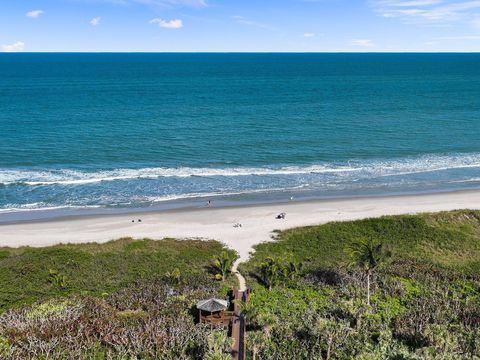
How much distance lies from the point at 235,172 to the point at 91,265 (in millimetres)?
30563

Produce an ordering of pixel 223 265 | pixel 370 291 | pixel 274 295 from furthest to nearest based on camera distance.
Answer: pixel 223 265 → pixel 370 291 → pixel 274 295

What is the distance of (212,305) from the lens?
1190 inches

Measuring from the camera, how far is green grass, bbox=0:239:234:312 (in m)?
34.9

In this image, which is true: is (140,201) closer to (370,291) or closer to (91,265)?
(91,265)

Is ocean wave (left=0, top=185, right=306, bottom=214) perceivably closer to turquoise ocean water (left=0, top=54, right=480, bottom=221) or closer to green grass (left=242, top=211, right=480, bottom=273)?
turquoise ocean water (left=0, top=54, right=480, bottom=221)

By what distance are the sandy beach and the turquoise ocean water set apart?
339 cm

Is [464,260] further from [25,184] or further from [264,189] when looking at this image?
[25,184]

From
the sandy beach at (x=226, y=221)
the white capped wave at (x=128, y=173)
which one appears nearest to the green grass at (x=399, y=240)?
the sandy beach at (x=226, y=221)

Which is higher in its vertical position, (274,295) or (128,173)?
(128,173)

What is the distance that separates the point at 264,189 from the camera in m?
59.8

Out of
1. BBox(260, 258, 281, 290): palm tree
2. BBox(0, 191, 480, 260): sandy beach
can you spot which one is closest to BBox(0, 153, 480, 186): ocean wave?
BBox(0, 191, 480, 260): sandy beach

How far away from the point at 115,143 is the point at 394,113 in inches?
2368

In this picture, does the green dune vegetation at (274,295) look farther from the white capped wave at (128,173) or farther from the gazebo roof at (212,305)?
the white capped wave at (128,173)

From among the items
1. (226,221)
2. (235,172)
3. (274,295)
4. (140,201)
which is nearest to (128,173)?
(140,201)
